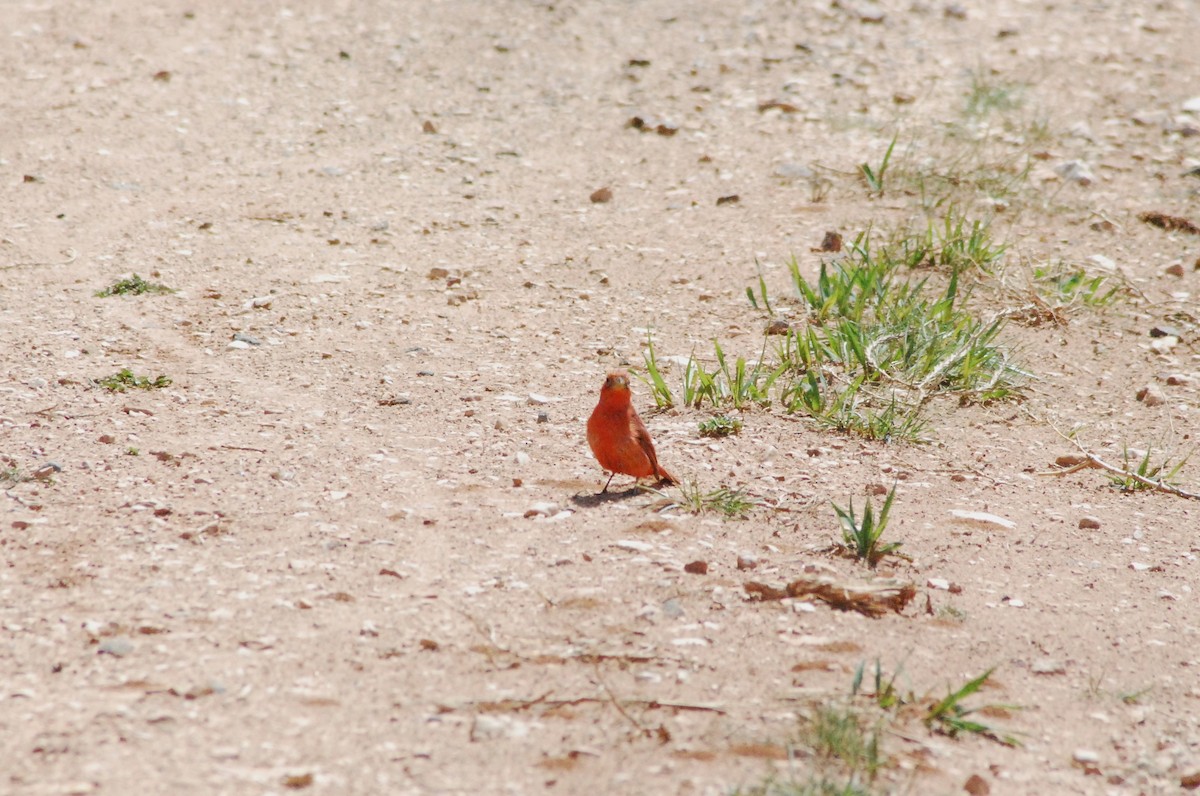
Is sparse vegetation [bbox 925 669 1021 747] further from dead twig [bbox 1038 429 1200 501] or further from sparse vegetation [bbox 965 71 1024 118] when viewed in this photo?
sparse vegetation [bbox 965 71 1024 118]

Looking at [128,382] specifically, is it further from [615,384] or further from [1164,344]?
[1164,344]

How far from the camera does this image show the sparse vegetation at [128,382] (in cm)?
457

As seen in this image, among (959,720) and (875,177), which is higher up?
(875,177)

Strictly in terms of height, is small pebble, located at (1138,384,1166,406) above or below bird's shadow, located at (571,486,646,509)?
above

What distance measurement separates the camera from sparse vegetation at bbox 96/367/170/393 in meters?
4.57

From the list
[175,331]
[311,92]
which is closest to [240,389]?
[175,331]

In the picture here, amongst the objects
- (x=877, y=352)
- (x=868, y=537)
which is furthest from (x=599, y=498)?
(x=877, y=352)

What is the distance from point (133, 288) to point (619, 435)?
2.67 metres

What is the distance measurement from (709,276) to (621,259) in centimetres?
45

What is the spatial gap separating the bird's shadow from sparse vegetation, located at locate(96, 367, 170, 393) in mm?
1692

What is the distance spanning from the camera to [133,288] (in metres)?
5.47

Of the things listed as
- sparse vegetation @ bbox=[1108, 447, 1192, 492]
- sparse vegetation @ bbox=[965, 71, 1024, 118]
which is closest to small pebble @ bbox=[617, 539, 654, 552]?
sparse vegetation @ bbox=[1108, 447, 1192, 492]

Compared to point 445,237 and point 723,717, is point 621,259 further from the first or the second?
point 723,717

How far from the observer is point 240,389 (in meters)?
4.71
